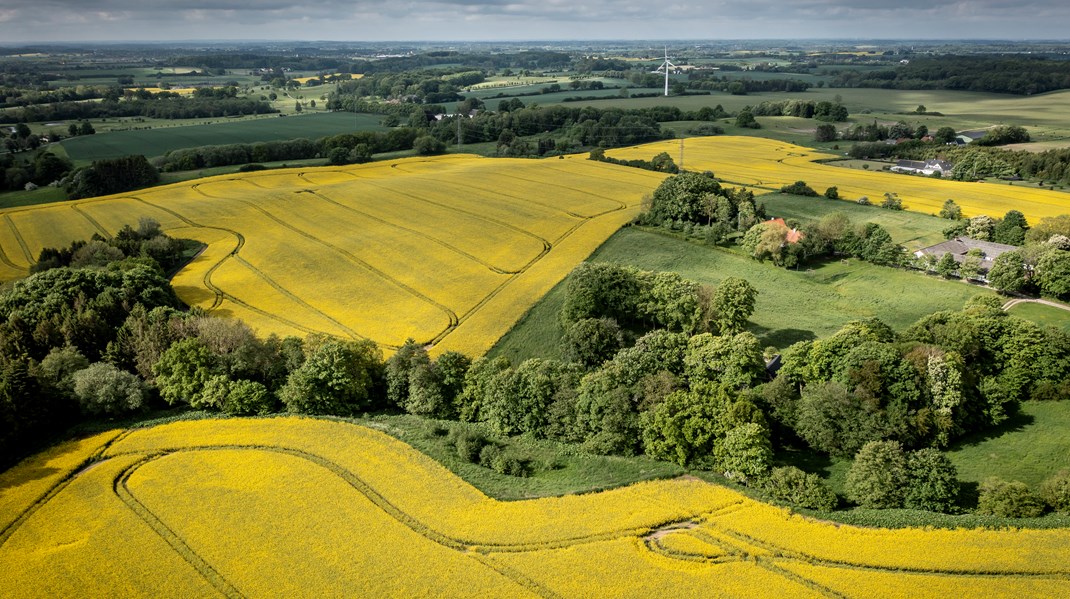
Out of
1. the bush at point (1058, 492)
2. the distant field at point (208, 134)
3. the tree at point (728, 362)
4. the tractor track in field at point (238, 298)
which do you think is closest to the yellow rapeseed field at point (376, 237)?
the tractor track in field at point (238, 298)

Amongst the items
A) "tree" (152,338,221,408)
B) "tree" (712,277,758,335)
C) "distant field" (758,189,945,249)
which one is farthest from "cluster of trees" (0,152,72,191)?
"distant field" (758,189,945,249)

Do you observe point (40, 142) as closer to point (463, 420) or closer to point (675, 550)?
point (463, 420)

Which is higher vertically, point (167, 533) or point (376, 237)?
point (376, 237)

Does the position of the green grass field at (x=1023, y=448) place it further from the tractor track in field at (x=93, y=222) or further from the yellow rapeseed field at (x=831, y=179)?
the tractor track in field at (x=93, y=222)

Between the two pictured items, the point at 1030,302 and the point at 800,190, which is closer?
the point at 1030,302

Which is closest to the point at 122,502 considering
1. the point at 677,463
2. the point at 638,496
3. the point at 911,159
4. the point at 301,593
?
the point at 301,593

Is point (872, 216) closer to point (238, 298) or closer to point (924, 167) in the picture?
point (924, 167)

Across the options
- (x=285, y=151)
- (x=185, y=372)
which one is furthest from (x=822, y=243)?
(x=285, y=151)
